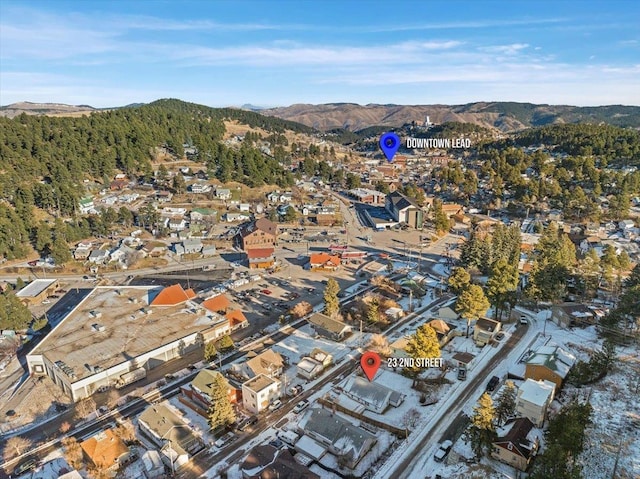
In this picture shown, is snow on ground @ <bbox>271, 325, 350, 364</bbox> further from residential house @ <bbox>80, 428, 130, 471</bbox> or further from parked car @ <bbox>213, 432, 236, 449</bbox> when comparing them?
residential house @ <bbox>80, 428, 130, 471</bbox>

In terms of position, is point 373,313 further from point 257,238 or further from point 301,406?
point 257,238

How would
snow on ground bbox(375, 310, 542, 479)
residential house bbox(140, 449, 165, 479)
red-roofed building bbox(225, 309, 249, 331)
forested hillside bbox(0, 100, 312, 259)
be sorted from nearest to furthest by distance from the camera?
snow on ground bbox(375, 310, 542, 479) → residential house bbox(140, 449, 165, 479) → red-roofed building bbox(225, 309, 249, 331) → forested hillside bbox(0, 100, 312, 259)

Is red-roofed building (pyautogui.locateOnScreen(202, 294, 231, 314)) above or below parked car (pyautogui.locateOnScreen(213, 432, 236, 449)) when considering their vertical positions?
above

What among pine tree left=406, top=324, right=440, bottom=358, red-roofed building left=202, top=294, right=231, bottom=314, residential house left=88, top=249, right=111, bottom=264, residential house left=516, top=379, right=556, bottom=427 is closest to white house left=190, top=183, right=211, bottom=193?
residential house left=88, top=249, right=111, bottom=264

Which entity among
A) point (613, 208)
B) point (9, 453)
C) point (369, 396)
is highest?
point (613, 208)

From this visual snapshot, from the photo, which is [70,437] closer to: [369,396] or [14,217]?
[369,396]

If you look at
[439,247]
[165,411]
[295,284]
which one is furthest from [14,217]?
[439,247]
